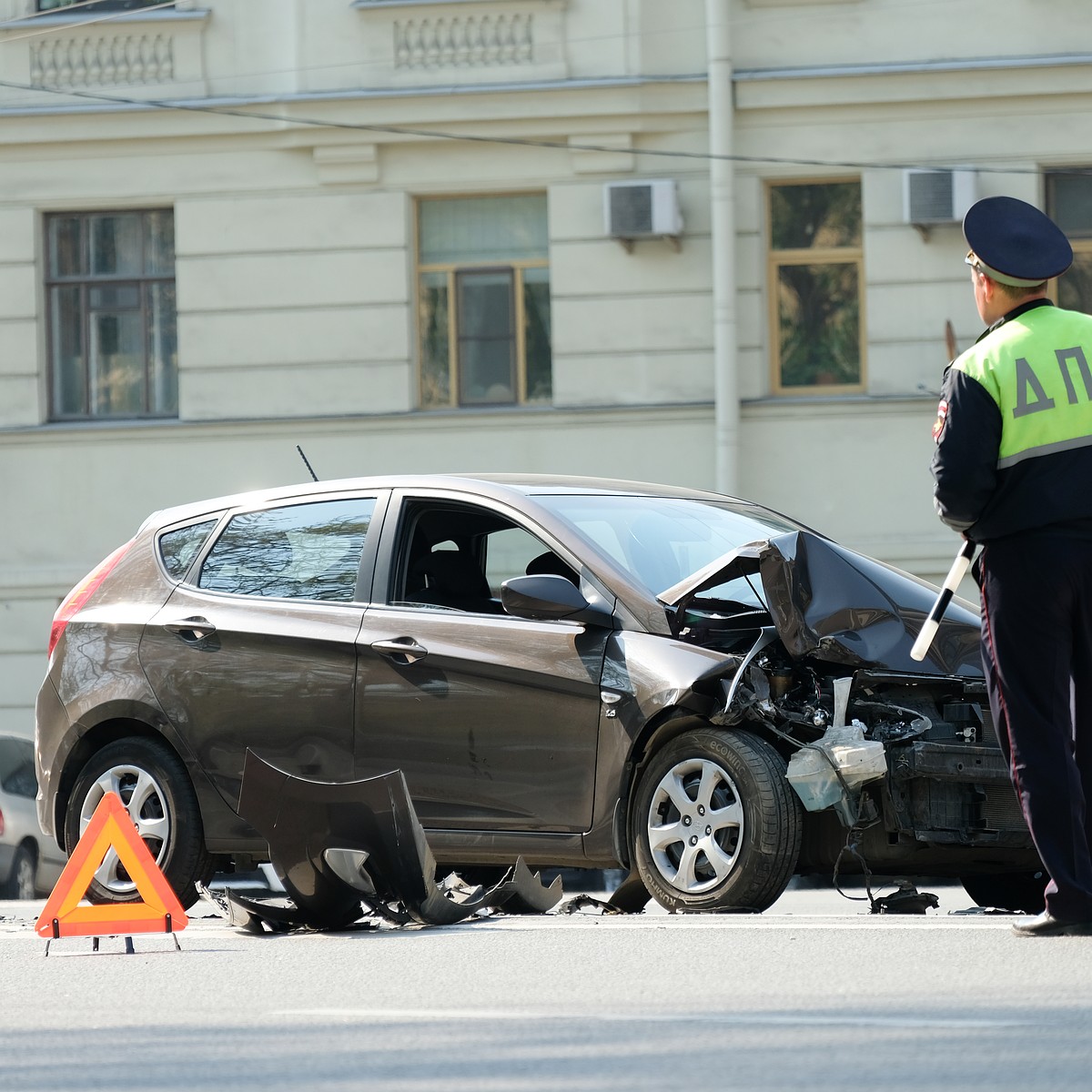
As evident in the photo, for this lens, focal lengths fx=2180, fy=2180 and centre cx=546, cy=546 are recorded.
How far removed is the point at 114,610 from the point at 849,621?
2.95 m

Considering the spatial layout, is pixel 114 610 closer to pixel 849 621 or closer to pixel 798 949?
pixel 849 621

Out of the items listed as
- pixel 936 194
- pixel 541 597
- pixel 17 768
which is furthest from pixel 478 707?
pixel 936 194

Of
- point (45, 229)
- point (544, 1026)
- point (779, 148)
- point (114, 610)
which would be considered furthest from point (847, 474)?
point (544, 1026)

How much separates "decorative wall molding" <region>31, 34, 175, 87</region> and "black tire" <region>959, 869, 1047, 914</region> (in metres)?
13.2

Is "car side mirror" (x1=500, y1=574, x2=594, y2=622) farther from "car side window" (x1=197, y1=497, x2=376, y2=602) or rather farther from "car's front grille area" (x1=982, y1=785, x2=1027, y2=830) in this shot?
"car's front grille area" (x1=982, y1=785, x2=1027, y2=830)

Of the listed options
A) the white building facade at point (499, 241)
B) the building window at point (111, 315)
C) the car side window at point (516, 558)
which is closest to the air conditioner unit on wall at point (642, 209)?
the white building facade at point (499, 241)

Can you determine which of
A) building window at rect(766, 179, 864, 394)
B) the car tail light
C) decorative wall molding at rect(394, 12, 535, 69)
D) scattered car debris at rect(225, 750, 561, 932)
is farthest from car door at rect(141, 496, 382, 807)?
decorative wall molding at rect(394, 12, 535, 69)

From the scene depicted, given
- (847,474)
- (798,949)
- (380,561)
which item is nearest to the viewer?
(798,949)

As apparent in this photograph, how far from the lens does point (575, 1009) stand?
4.68m

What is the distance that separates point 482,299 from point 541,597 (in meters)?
12.0

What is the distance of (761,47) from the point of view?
1800 centimetres

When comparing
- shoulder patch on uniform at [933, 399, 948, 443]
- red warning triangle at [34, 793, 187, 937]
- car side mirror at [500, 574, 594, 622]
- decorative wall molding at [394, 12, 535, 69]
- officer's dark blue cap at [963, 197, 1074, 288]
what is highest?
decorative wall molding at [394, 12, 535, 69]

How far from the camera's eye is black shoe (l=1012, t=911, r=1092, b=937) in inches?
219

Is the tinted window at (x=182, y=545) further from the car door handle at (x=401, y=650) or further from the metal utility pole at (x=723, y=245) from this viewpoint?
the metal utility pole at (x=723, y=245)
